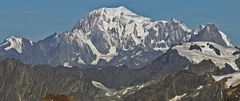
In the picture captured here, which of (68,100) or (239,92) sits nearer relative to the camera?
(68,100)

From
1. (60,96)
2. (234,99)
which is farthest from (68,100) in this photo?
(234,99)

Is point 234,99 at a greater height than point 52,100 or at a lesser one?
lesser

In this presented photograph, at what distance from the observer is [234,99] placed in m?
77.4

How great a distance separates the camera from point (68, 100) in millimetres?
61312

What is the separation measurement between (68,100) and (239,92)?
1003 inches

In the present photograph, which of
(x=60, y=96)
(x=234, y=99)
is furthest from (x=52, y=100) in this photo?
(x=234, y=99)

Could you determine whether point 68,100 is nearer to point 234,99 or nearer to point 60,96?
point 60,96

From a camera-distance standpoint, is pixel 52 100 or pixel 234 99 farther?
pixel 234 99

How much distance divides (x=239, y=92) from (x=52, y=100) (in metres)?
25.9

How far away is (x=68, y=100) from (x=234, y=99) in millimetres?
23613

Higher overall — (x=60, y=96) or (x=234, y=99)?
(x=60, y=96)

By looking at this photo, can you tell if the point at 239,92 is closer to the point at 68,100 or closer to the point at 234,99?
the point at 234,99

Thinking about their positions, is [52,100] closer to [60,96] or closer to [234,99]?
[60,96]

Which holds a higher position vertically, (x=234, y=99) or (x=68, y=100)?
(x=68, y=100)
